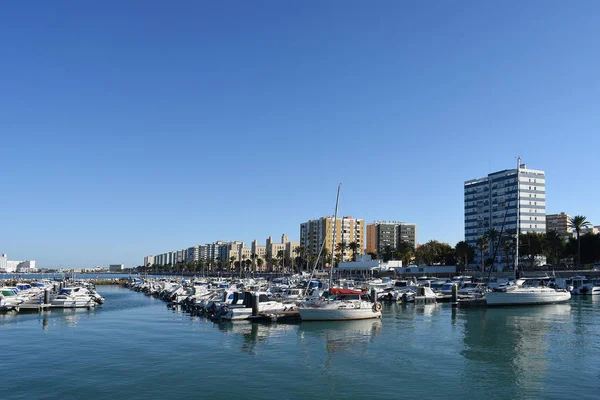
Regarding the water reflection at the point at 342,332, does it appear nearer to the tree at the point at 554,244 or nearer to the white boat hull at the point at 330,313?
the white boat hull at the point at 330,313

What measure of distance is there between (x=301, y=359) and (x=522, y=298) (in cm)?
4977

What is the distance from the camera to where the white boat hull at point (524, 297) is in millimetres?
71750

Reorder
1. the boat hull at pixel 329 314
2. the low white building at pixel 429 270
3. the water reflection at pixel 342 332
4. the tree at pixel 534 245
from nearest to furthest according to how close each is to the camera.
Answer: the water reflection at pixel 342 332, the boat hull at pixel 329 314, the tree at pixel 534 245, the low white building at pixel 429 270

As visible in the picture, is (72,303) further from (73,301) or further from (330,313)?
(330,313)

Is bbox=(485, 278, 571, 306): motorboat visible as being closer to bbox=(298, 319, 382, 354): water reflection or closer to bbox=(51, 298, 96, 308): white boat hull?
bbox=(298, 319, 382, 354): water reflection

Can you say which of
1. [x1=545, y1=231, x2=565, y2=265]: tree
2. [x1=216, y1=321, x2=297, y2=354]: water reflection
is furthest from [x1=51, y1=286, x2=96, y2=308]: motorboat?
[x1=545, y1=231, x2=565, y2=265]: tree

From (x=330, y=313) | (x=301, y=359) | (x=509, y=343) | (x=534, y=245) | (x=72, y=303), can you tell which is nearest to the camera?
(x=301, y=359)

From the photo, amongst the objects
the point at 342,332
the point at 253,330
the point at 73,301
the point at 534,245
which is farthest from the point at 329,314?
the point at 534,245

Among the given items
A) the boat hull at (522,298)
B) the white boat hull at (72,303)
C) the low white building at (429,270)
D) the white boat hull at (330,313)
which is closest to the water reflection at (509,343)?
the boat hull at (522,298)

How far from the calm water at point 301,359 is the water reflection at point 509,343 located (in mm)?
104

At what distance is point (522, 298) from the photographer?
7256 cm

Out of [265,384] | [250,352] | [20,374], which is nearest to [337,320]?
[250,352]

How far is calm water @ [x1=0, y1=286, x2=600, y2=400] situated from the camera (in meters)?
27.3

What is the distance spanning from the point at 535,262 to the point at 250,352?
150 m
